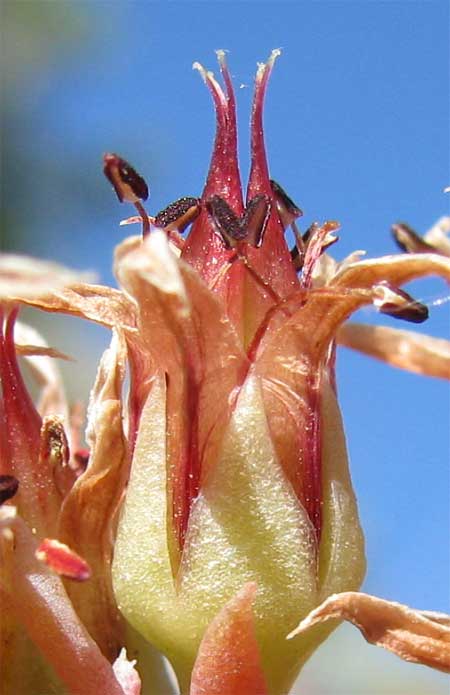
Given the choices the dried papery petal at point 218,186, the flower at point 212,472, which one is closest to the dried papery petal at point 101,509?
the flower at point 212,472

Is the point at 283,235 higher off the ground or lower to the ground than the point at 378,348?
higher

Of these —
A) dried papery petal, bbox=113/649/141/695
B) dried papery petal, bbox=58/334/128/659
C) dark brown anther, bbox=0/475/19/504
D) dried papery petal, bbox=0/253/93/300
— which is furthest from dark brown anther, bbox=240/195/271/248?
dried papery petal, bbox=113/649/141/695

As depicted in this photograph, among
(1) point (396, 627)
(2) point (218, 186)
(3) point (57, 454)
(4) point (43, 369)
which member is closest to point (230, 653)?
(1) point (396, 627)

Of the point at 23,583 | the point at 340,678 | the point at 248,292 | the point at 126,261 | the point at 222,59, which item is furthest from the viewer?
the point at 340,678

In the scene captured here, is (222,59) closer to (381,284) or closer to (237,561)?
(381,284)

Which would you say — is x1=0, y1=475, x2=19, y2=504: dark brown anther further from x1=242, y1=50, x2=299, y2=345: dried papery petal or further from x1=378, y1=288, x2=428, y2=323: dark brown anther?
x1=378, y1=288, x2=428, y2=323: dark brown anther

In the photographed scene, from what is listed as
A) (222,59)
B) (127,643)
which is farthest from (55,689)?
(222,59)
